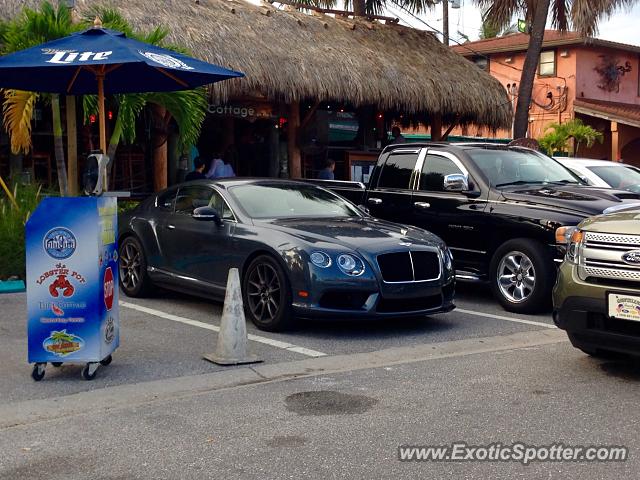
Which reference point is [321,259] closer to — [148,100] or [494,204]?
[494,204]

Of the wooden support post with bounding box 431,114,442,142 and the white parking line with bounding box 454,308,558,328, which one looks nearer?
the white parking line with bounding box 454,308,558,328

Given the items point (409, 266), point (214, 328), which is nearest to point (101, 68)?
point (214, 328)

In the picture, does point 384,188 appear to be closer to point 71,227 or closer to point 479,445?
point 71,227

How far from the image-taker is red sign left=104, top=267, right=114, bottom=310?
6.45 m

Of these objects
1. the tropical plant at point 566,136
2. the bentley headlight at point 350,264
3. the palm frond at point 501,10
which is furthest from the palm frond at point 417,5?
the bentley headlight at point 350,264

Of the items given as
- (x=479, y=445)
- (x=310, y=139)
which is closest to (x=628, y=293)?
(x=479, y=445)

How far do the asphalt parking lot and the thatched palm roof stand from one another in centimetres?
635

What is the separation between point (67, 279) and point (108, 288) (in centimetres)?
38

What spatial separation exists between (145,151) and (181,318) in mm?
8753

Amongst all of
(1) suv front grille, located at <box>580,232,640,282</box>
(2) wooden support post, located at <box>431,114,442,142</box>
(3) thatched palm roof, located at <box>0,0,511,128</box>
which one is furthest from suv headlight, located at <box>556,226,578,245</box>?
(2) wooden support post, located at <box>431,114,442,142</box>

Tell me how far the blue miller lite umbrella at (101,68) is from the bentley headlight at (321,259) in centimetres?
208

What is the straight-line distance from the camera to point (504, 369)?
673cm

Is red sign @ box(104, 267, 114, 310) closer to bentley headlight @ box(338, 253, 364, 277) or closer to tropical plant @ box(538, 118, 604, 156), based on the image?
bentley headlight @ box(338, 253, 364, 277)

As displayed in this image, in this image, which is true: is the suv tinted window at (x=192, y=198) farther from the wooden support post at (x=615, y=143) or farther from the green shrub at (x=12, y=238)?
the wooden support post at (x=615, y=143)
